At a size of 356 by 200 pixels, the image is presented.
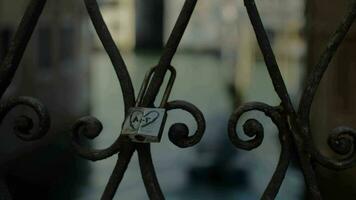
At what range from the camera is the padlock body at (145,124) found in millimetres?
690

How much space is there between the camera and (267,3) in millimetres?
13555

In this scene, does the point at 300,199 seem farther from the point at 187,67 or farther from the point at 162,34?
the point at 162,34

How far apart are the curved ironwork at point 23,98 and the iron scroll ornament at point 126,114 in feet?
0.13

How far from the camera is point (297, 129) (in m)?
0.72

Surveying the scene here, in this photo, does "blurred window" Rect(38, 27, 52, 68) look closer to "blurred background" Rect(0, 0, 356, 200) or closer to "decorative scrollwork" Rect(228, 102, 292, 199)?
"blurred background" Rect(0, 0, 356, 200)

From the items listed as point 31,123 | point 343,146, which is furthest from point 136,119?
point 343,146

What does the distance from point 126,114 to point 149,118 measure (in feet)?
0.11

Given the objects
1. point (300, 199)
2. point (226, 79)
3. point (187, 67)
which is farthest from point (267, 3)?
point (300, 199)

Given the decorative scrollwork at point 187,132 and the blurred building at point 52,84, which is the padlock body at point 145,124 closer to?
the decorative scrollwork at point 187,132

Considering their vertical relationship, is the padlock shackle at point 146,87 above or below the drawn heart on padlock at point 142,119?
above

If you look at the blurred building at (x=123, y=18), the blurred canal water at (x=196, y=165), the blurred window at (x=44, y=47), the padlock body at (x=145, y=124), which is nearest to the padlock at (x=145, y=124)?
the padlock body at (x=145, y=124)

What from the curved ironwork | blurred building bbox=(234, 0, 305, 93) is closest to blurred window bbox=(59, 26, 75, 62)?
blurred building bbox=(234, 0, 305, 93)

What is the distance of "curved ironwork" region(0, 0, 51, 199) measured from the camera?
2.37 ft

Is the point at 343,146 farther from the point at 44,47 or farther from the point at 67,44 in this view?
the point at 67,44
